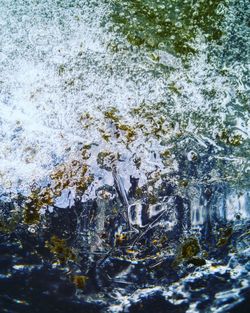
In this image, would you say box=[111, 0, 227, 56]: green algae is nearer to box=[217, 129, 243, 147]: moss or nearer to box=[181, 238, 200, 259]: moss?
box=[217, 129, 243, 147]: moss

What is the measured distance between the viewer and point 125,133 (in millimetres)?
1649

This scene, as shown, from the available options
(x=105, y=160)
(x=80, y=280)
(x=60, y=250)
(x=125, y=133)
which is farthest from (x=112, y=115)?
(x=80, y=280)

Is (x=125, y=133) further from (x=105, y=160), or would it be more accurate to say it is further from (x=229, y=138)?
(x=229, y=138)

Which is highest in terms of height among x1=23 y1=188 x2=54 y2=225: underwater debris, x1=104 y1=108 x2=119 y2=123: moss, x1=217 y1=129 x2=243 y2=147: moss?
x1=104 y1=108 x2=119 y2=123: moss

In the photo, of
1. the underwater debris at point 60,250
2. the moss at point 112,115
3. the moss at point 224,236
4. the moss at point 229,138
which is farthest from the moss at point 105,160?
the moss at point 224,236

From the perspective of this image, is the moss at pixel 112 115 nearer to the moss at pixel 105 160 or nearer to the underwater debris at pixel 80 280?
the moss at pixel 105 160

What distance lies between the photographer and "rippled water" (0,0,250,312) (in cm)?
164

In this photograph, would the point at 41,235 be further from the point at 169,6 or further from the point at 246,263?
the point at 169,6

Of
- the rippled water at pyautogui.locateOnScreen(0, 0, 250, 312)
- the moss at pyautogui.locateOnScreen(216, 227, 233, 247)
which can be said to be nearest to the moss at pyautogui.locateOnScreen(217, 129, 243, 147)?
the rippled water at pyautogui.locateOnScreen(0, 0, 250, 312)

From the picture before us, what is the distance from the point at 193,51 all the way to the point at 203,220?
962 mm

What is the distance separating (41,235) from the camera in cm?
174

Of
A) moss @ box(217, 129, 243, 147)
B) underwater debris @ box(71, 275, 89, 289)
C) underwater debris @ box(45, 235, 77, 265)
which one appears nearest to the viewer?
moss @ box(217, 129, 243, 147)

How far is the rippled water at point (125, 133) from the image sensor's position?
164 centimetres

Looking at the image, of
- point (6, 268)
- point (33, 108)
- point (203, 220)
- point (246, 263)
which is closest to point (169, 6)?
point (33, 108)
